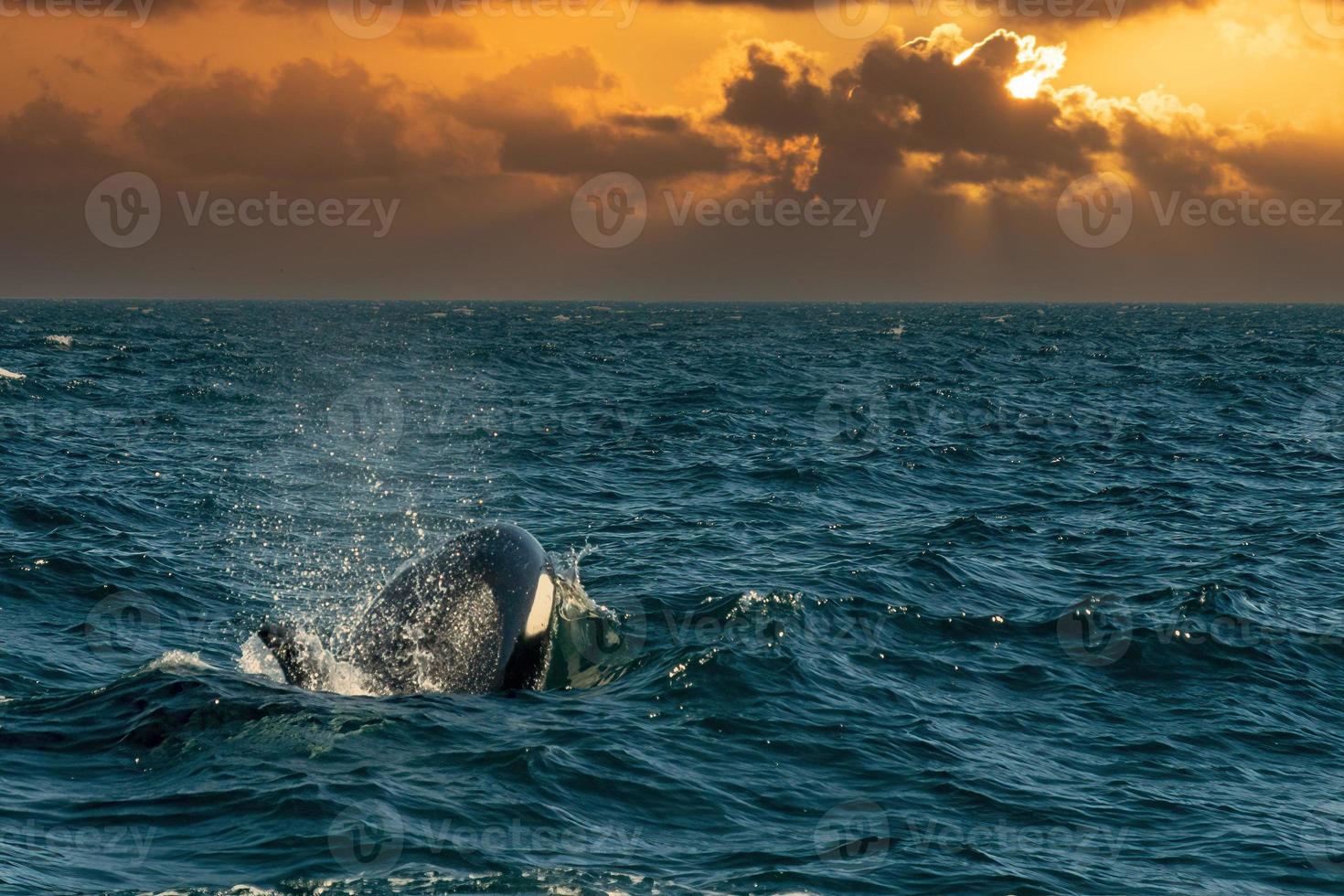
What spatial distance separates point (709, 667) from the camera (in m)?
15.6

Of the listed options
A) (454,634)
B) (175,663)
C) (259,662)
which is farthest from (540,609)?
(175,663)

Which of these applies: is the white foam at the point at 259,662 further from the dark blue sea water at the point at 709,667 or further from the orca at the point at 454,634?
the orca at the point at 454,634

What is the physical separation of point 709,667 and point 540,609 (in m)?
3.01

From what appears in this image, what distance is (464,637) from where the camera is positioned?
13.2m

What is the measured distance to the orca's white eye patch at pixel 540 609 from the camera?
13.4 metres

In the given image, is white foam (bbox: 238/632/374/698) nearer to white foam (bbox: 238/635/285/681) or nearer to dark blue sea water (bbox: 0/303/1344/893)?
white foam (bbox: 238/635/285/681)

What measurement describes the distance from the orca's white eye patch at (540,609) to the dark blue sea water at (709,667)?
2.55 ft

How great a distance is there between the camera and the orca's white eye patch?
13.4 m

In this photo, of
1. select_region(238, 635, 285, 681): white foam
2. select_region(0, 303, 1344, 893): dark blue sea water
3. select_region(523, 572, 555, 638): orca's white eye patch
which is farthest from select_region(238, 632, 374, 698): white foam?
select_region(523, 572, 555, 638): orca's white eye patch

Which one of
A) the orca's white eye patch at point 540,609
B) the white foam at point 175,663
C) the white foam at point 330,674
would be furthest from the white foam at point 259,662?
the orca's white eye patch at point 540,609

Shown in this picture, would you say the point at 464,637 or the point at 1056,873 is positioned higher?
the point at 464,637

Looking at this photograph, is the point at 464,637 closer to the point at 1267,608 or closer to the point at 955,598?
the point at 955,598

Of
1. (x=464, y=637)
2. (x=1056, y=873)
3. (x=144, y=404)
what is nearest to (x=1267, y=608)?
(x=1056, y=873)

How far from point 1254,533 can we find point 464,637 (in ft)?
61.4
